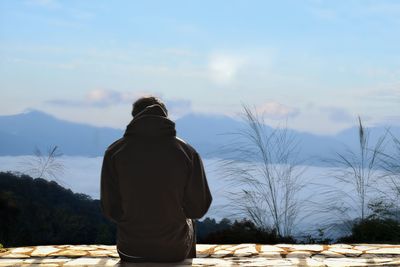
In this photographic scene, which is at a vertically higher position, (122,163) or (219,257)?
(122,163)

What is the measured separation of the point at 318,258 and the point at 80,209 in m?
4.16

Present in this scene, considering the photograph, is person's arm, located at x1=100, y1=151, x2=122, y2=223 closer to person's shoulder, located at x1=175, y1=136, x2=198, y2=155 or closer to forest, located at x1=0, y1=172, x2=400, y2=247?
person's shoulder, located at x1=175, y1=136, x2=198, y2=155

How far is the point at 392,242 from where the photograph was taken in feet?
19.6

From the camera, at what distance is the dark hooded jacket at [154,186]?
11.1 ft

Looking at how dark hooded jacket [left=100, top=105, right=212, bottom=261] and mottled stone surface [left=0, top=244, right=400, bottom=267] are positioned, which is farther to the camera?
mottled stone surface [left=0, top=244, right=400, bottom=267]

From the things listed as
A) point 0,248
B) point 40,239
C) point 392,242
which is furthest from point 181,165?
point 40,239

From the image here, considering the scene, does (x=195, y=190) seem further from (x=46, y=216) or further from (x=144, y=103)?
(x=46, y=216)

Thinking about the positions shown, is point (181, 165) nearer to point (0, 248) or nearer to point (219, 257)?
point (219, 257)

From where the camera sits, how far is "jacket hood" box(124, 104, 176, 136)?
3.44 metres

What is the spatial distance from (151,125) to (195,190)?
441 millimetres

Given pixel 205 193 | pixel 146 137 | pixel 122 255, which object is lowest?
pixel 122 255

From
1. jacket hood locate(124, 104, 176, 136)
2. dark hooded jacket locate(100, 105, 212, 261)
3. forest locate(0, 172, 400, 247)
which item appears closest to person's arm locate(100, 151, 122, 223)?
dark hooded jacket locate(100, 105, 212, 261)

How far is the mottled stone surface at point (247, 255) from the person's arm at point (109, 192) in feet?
2.23

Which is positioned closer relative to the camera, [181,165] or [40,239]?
[181,165]
